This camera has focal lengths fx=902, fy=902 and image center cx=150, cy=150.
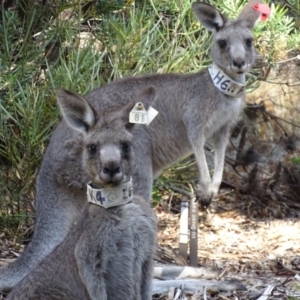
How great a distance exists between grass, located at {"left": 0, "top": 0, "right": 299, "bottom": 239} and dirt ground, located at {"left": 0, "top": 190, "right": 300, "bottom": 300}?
416 millimetres

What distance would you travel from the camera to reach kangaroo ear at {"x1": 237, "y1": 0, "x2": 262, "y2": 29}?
5773 mm

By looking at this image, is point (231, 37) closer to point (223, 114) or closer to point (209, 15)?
point (209, 15)

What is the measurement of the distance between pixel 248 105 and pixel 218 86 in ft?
7.01

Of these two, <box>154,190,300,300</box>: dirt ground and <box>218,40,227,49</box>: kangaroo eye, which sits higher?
<box>218,40,227,49</box>: kangaroo eye

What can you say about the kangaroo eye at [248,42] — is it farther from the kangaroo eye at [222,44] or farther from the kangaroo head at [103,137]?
the kangaroo head at [103,137]

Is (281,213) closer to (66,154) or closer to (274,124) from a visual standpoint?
(274,124)

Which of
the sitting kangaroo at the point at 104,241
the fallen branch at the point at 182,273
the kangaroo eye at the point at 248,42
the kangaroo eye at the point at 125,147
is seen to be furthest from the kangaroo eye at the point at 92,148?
the kangaroo eye at the point at 248,42

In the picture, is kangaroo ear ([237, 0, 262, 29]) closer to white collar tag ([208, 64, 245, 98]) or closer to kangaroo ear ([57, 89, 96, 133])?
white collar tag ([208, 64, 245, 98])

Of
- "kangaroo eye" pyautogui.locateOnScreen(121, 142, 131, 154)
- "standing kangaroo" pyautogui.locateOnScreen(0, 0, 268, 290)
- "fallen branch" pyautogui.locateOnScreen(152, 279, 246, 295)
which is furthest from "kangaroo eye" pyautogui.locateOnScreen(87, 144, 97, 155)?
"fallen branch" pyautogui.locateOnScreen(152, 279, 246, 295)

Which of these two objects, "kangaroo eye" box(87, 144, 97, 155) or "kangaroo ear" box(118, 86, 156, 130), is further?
"kangaroo ear" box(118, 86, 156, 130)

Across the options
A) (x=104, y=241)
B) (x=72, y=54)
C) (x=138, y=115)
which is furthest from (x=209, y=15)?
(x=104, y=241)

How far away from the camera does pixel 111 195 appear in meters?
4.21

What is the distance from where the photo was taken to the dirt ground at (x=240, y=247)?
5.32 meters

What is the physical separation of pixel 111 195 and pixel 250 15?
210 cm
